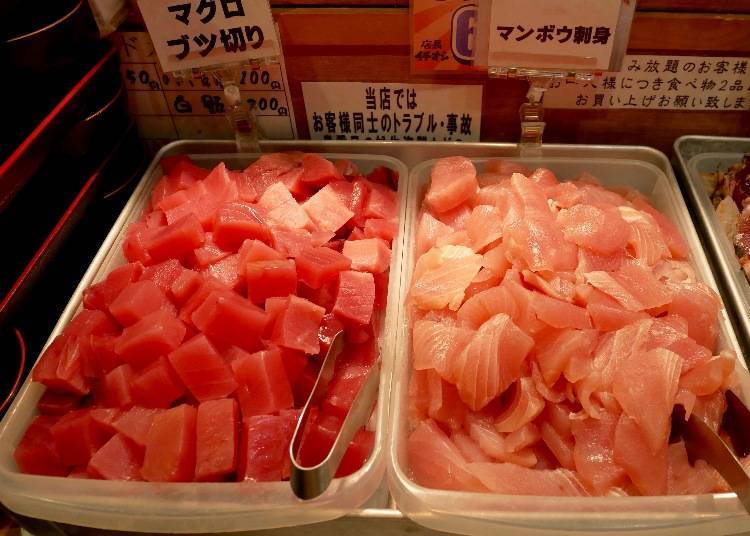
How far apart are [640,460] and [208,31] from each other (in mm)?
1474

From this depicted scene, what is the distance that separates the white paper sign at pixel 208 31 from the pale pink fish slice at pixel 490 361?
99cm

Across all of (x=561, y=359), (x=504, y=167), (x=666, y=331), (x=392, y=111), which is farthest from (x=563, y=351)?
(x=392, y=111)

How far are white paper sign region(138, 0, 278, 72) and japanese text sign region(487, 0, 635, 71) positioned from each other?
618 mm

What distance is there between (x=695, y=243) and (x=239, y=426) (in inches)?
50.3

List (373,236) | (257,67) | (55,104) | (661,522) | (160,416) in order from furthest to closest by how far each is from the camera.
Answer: (257,67) < (373,236) < (55,104) < (160,416) < (661,522)

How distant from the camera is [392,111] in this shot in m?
1.82

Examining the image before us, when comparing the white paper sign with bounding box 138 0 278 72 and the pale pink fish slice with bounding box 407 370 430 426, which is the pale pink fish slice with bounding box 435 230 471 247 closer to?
the pale pink fish slice with bounding box 407 370 430 426

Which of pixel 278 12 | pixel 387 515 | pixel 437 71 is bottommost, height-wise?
pixel 387 515

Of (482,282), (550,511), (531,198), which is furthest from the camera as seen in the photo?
(531,198)

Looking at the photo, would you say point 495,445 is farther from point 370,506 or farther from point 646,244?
point 646,244

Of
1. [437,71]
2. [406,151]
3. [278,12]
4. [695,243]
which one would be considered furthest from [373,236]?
[695,243]

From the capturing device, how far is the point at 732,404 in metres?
1.22

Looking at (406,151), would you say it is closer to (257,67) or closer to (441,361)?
(257,67)

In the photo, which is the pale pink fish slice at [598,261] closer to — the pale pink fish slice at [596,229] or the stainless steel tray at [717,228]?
the pale pink fish slice at [596,229]
